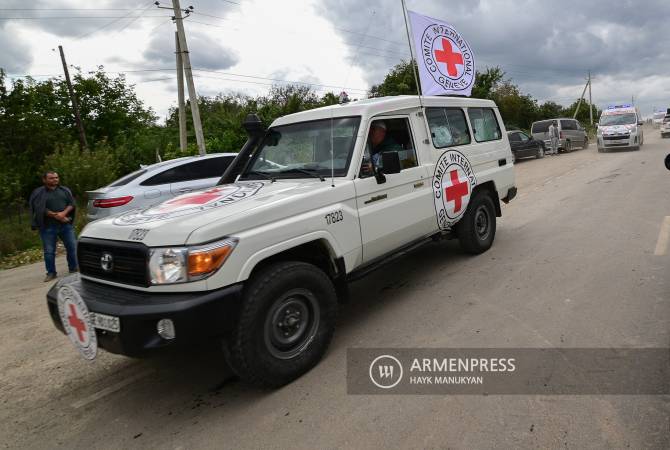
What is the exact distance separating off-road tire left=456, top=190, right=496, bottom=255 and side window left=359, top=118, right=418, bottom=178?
1359 millimetres

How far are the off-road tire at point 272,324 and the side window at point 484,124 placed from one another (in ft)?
11.2

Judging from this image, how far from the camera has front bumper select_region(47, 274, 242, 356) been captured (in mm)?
2604

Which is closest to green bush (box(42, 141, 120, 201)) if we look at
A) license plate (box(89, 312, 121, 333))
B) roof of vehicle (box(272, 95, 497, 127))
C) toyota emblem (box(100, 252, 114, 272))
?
roof of vehicle (box(272, 95, 497, 127))

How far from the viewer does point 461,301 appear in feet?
14.2

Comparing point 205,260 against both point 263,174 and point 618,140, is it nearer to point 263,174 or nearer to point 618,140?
point 263,174

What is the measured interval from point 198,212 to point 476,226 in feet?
12.6

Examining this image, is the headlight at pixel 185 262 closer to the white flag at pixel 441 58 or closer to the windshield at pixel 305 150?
the windshield at pixel 305 150

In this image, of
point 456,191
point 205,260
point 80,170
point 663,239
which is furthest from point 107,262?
point 80,170

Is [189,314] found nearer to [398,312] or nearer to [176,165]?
[398,312]

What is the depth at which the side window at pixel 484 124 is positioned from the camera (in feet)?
18.7

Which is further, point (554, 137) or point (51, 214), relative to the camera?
point (554, 137)

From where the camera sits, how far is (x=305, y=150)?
13.6 feet

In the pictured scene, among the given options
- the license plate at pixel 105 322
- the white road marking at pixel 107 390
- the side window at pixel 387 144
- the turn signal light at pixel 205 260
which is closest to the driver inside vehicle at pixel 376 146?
the side window at pixel 387 144

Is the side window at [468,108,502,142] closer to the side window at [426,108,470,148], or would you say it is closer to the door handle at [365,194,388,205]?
the side window at [426,108,470,148]
